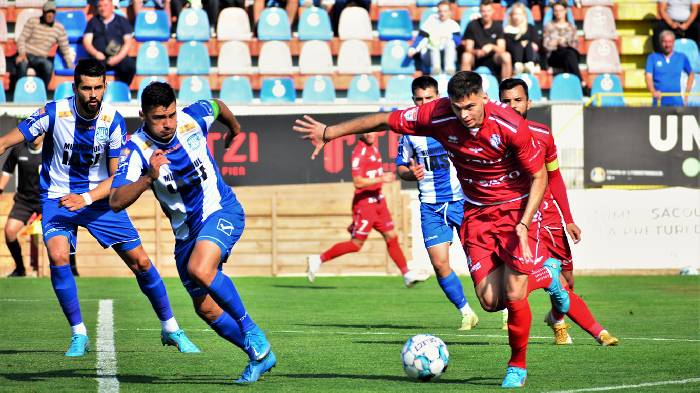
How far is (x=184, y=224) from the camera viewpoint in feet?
26.1

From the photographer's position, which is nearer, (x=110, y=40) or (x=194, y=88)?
(x=110, y=40)

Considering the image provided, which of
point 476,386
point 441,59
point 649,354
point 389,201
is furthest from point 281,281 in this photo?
point 476,386

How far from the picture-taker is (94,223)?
9750 mm

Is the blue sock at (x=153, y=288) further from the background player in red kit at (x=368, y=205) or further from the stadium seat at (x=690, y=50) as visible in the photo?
the stadium seat at (x=690, y=50)

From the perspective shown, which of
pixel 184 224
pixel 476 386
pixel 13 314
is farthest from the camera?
pixel 13 314

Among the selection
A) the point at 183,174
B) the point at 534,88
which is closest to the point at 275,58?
the point at 534,88

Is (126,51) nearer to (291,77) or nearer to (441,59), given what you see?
(291,77)

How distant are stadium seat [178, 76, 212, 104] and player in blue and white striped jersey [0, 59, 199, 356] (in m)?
12.1

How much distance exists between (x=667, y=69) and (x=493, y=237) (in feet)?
52.4

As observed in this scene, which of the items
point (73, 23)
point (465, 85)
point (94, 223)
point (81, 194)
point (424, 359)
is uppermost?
point (73, 23)

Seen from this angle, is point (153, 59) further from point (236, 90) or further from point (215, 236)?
point (215, 236)

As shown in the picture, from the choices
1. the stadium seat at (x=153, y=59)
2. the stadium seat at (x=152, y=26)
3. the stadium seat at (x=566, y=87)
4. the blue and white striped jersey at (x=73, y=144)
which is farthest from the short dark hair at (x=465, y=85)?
the stadium seat at (x=152, y=26)

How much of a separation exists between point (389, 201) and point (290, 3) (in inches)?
227

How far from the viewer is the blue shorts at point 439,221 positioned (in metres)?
11.4
